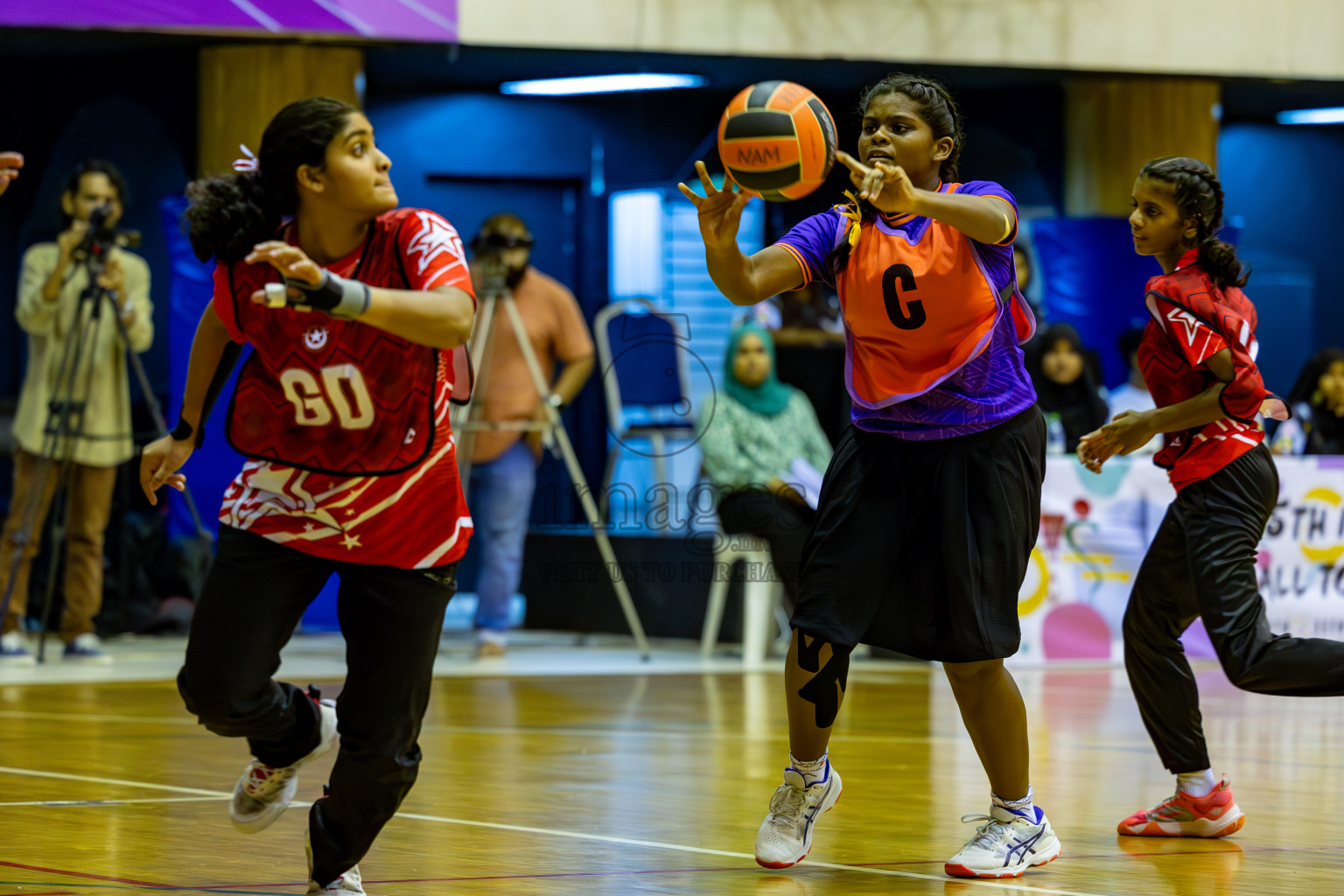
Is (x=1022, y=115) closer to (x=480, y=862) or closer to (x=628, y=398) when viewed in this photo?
(x=628, y=398)

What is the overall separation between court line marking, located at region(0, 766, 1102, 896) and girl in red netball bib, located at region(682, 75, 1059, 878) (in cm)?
9

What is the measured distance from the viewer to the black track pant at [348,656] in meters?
3.16

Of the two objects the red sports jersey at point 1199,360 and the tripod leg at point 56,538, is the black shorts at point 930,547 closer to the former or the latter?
the red sports jersey at point 1199,360

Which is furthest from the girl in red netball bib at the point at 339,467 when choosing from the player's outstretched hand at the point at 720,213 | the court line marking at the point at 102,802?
the court line marking at the point at 102,802

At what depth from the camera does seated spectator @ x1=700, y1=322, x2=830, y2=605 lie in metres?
8.66

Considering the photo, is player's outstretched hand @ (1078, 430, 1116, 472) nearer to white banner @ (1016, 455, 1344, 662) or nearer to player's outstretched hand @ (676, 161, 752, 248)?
player's outstretched hand @ (676, 161, 752, 248)

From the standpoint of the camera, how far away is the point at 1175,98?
11641 millimetres

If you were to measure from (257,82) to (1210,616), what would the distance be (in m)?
7.23

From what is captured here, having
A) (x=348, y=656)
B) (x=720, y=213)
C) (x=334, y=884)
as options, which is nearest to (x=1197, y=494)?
(x=720, y=213)

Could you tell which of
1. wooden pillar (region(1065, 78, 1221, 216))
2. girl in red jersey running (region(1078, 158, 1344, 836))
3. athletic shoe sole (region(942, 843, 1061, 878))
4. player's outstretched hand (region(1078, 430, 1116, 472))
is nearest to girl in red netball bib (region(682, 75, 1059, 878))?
athletic shoe sole (region(942, 843, 1061, 878))

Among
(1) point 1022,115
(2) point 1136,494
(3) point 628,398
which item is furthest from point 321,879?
(1) point 1022,115

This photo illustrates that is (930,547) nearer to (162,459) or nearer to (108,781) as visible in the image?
(162,459)

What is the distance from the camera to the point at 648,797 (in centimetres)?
473

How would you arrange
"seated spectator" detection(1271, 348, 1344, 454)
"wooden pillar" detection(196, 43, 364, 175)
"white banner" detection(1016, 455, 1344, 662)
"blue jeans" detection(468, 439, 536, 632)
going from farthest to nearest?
"wooden pillar" detection(196, 43, 364, 175) < "seated spectator" detection(1271, 348, 1344, 454) < "blue jeans" detection(468, 439, 536, 632) < "white banner" detection(1016, 455, 1344, 662)
